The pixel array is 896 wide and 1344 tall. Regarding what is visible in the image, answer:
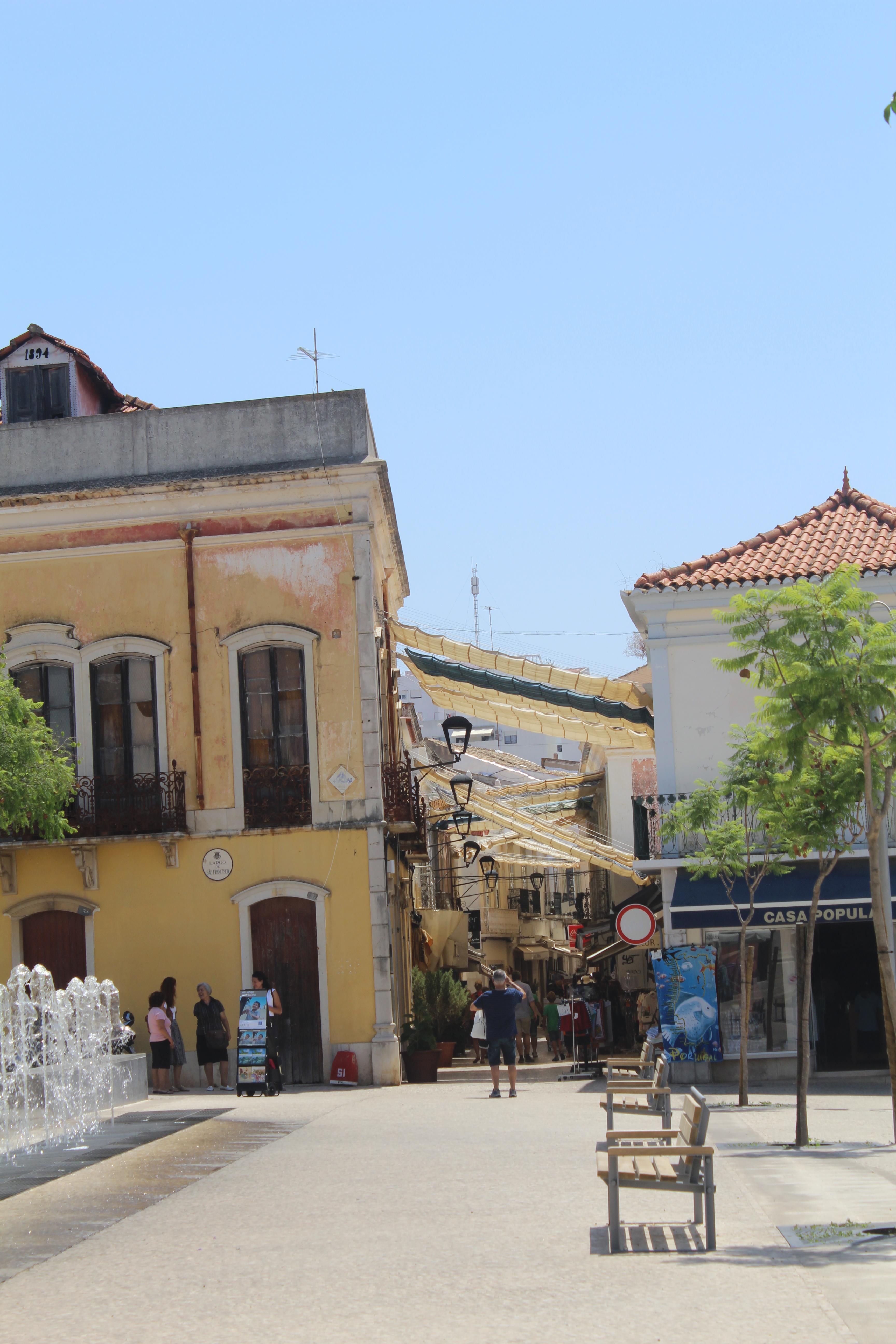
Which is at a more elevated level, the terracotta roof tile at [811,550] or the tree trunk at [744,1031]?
the terracotta roof tile at [811,550]

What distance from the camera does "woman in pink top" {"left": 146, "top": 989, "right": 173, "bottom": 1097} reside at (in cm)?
2027

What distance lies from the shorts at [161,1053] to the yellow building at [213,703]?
6.47ft

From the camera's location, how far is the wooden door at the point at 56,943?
75.0ft

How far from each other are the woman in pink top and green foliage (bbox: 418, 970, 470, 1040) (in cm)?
686

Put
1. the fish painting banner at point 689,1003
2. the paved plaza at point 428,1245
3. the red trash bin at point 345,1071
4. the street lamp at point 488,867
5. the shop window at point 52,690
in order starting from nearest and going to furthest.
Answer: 1. the paved plaza at point 428,1245
2. the fish painting banner at point 689,1003
3. the red trash bin at point 345,1071
4. the shop window at point 52,690
5. the street lamp at point 488,867

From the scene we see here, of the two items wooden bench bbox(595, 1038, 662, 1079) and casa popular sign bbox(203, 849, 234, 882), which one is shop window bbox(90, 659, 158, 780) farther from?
wooden bench bbox(595, 1038, 662, 1079)

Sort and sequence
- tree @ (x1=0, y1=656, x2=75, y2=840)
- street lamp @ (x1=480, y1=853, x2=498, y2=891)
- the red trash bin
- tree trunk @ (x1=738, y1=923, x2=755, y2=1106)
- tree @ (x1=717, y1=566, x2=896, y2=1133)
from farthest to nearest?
street lamp @ (x1=480, y1=853, x2=498, y2=891) → the red trash bin → tree @ (x1=0, y1=656, x2=75, y2=840) → tree trunk @ (x1=738, y1=923, x2=755, y2=1106) → tree @ (x1=717, y1=566, x2=896, y2=1133)

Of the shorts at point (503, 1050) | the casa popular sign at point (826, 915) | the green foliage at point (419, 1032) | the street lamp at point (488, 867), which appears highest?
the street lamp at point (488, 867)

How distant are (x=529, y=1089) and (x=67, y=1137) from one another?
314 inches

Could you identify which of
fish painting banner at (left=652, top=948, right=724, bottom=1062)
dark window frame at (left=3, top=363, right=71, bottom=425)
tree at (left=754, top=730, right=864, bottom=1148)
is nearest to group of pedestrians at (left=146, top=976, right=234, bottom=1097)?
fish painting banner at (left=652, top=948, right=724, bottom=1062)

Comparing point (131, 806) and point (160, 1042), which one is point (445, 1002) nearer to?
point (131, 806)

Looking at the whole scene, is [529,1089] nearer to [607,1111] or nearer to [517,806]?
[607,1111]

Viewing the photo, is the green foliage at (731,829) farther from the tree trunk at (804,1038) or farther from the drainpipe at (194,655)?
the drainpipe at (194,655)

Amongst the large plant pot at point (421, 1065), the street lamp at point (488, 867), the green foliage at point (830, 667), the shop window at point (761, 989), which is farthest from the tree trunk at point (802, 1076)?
the street lamp at point (488, 867)
